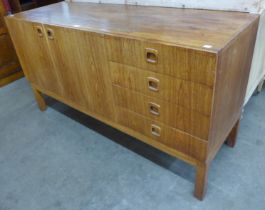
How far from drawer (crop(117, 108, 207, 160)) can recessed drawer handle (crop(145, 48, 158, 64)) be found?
1.00ft

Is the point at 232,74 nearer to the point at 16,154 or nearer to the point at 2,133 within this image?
the point at 16,154

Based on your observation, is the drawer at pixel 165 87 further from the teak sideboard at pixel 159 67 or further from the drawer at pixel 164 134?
the drawer at pixel 164 134

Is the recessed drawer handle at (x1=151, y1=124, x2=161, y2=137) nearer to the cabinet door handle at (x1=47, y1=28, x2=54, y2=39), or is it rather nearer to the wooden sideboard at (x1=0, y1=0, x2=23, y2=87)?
the cabinet door handle at (x1=47, y1=28, x2=54, y2=39)

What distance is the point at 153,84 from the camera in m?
1.02

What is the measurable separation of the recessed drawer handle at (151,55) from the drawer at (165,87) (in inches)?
2.1

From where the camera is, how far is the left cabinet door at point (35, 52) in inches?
58.0

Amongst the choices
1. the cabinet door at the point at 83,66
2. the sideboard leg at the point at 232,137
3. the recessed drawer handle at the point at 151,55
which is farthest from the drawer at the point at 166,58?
the sideboard leg at the point at 232,137

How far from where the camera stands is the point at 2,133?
5.88ft

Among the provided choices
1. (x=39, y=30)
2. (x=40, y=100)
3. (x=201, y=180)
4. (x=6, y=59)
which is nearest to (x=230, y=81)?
(x=201, y=180)

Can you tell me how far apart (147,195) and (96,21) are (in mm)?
927

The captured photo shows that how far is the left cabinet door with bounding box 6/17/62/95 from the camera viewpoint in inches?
58.0

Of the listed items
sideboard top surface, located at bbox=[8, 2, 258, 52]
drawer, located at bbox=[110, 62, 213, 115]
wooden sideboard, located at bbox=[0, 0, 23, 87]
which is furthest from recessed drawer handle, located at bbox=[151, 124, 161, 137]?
wooden sideboard, located at bbox=[0, 0, 23, 87]

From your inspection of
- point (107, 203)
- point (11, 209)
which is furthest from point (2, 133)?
point (107, 203)

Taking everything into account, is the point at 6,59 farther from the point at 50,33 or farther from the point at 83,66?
the point at 83,66
